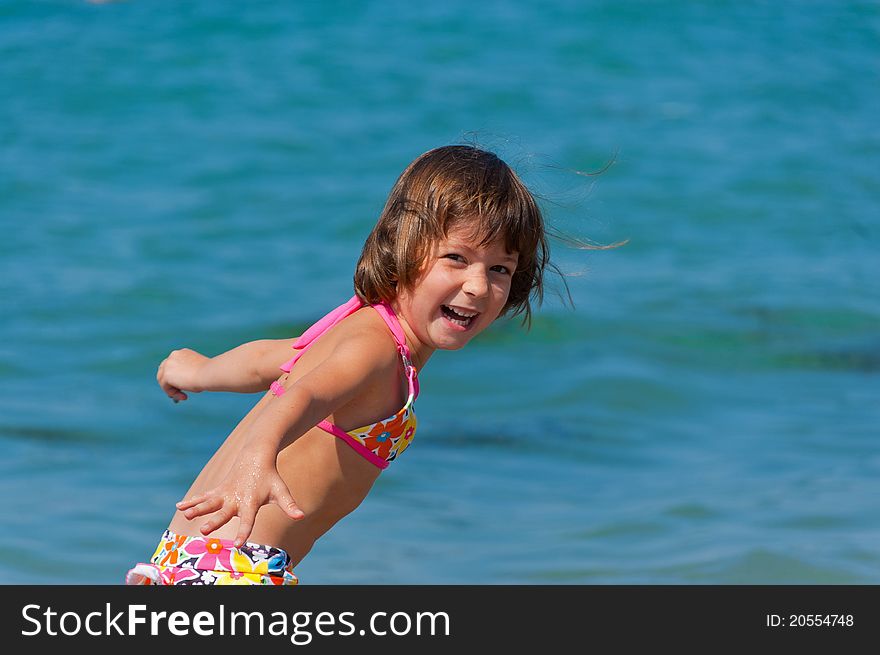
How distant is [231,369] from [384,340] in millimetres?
590

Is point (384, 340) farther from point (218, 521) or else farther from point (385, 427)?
point (218, 521)

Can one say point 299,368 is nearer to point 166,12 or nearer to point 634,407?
point 634,407

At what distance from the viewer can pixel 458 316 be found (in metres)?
2.86

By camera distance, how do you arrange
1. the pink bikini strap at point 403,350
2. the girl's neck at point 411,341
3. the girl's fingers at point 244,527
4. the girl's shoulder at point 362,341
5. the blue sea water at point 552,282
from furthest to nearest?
the blue sea water at point 552,282, the girl's neck at point 411,341, the pink bikini strap at point 403,350, the girl's shoulder at point 362,341, the girl's fingers at point 244,527

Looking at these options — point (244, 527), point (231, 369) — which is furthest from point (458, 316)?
point (244, 527)

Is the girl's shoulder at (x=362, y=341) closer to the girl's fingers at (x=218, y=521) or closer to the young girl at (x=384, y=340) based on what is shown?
the young girl at (x=384, y=340)

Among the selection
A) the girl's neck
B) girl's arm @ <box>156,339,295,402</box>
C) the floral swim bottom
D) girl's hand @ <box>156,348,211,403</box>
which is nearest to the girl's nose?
the girl's neck

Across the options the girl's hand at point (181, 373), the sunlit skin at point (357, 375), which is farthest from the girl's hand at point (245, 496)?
the girl's hand at point (181, 373)

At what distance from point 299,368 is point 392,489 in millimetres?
2495

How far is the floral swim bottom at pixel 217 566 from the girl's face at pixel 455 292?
0.58 m

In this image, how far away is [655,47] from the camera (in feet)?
41.1

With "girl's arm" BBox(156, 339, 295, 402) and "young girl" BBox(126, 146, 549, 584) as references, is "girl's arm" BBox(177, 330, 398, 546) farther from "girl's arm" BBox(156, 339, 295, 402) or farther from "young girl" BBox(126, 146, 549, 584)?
"girl's arm" BBox(156, 339, 295, 402)

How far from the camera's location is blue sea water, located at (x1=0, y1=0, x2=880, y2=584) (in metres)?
4.79

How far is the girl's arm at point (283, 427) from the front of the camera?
86.2 inches
